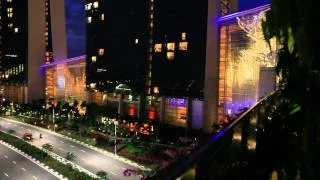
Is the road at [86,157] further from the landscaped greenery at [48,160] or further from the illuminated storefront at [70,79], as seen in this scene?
the illuminated storefront at [70,79]

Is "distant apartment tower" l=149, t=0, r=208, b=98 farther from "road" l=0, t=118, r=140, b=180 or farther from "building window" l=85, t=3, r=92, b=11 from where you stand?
"building window" l=85, t=3, r=92, b=11

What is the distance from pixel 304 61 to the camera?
8.61 feet

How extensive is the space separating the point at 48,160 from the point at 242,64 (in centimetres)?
1991

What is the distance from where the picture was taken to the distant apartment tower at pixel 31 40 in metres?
82.1

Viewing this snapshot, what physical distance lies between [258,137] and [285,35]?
2.37m

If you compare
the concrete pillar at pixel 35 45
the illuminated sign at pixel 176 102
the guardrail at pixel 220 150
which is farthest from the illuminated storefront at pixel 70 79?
the guardrail at pixel 220 150

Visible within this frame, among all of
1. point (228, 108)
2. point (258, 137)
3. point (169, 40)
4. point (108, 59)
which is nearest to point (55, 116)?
point (108, 59)

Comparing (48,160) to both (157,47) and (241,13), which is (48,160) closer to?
(241,13)

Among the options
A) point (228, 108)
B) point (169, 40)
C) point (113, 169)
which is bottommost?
point (113, 169)

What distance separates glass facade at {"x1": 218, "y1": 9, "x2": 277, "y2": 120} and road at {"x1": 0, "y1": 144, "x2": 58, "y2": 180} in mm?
17339

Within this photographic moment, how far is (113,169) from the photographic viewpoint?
112ft

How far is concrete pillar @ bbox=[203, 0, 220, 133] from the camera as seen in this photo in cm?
4228

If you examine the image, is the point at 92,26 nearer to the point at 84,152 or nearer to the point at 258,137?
the point at 84,152

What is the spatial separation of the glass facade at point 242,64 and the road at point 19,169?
17.3m
